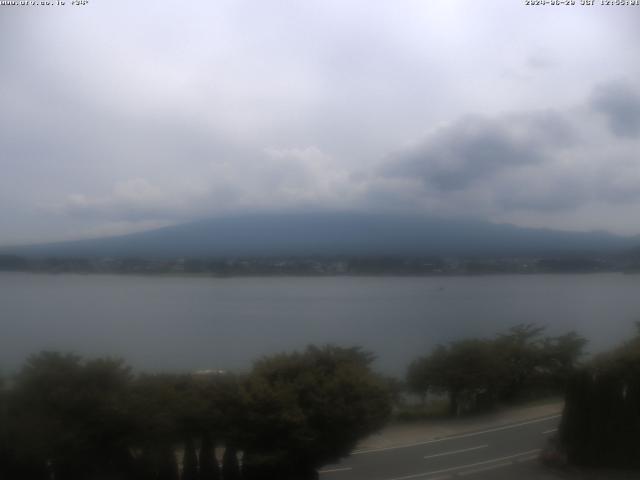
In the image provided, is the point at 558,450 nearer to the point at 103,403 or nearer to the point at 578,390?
the point at 578,390

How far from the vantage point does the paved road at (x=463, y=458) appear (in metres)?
5.96

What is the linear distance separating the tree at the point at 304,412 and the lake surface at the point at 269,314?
0.29 meters

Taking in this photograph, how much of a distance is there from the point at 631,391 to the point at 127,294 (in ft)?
19.0

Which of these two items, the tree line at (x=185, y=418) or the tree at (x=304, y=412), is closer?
the tree line at (x=185, y=418)

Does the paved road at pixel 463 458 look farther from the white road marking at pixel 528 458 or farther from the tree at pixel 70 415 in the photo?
the tree at pixel 70 415

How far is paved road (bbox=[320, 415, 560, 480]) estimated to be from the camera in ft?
19.5

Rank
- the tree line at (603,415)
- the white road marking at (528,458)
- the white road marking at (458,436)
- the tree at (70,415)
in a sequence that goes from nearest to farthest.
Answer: the tree at (70,415) → the white road marking at (458,436) → the white road marking at (528,458) → the tree line at (603,415)

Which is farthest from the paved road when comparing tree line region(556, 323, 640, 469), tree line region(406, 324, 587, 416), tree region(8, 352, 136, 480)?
tree region(8, 352, 136, 480)

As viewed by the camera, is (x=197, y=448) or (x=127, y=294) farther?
(x=127, y=294)

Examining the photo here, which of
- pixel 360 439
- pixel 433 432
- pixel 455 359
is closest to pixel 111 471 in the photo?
pixel 360 439

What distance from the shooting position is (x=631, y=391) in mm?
6715

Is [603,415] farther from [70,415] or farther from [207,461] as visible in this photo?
[70,415]

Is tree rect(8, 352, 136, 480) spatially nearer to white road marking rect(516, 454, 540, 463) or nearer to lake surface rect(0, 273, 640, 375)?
lake surface rect(0, 273, 640, 375)

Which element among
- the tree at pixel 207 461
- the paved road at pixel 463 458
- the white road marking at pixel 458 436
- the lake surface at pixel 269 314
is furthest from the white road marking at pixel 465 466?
the tree at pixel 207 461
